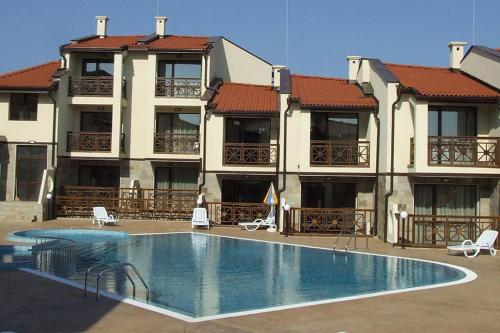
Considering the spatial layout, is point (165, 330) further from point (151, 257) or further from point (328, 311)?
point (151, 257)

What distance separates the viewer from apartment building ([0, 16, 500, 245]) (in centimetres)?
2017

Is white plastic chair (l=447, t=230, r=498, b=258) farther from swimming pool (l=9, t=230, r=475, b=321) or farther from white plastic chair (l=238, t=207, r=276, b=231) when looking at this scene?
white plastic chair (l=238, t=207, r=276, b=231)

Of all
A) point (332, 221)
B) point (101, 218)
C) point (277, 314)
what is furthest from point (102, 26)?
point (277, 314)

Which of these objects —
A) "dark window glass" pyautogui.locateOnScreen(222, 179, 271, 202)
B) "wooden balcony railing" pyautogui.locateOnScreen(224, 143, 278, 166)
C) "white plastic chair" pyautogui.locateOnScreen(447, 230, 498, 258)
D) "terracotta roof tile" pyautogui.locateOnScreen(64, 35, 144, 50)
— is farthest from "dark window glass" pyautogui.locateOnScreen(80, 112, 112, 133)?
"white plastic chair" pyautogui.locateOnScreen(447, 230, 498, 258)

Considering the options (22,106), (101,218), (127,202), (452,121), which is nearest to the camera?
(452,121)

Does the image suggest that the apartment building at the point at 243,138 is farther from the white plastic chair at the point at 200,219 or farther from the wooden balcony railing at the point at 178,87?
the white plastic chair at the point at 200,219

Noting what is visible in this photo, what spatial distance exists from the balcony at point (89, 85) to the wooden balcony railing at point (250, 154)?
706 centimetres

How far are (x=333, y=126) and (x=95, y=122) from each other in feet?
40.6

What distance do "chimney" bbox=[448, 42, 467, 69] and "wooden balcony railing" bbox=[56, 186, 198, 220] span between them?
13333 mm

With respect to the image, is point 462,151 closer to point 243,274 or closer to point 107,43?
point 243,274

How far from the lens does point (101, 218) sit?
910 inches

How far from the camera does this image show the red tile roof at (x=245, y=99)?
79.6 feet

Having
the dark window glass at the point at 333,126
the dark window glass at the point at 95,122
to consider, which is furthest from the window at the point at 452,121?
the dark window glass at the point at 95,122

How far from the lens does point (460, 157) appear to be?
19.9 m
